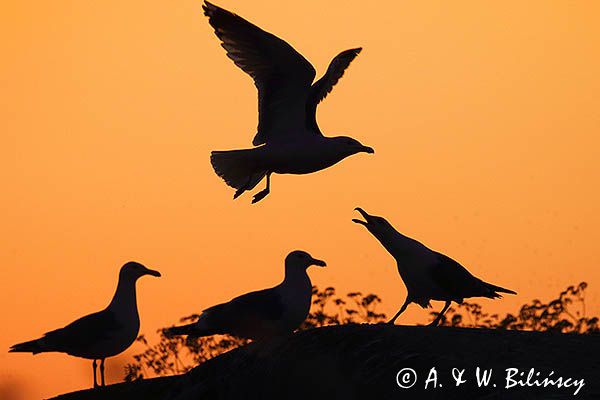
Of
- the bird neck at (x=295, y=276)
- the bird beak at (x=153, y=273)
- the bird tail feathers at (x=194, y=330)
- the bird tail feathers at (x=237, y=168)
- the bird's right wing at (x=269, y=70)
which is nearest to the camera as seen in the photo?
the bird tail feathers at (x=194, y=330)

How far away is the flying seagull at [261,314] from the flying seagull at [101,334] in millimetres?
1440

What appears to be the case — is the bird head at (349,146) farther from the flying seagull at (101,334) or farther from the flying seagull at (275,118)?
the flying seagull at (101,334)

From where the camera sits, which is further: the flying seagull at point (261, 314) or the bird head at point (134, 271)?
the bird head at point (134, 271)

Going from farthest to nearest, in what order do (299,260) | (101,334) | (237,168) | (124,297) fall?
(124,297) → (237,168) → (101,334) → (299,260)

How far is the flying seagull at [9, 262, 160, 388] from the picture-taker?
16406 millimetres

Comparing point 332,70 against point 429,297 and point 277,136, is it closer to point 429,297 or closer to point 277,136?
point 277,136

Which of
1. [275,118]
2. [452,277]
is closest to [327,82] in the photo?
[275,118]

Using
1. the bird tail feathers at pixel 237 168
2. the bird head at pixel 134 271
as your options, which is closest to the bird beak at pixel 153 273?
the bird head at pixel 134 271

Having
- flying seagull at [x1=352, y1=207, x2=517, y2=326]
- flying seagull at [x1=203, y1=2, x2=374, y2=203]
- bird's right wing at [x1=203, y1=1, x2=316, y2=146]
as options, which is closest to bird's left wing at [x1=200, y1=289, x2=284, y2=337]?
flying seagull at [x1=352, y1=207, x2=517, y2=326]

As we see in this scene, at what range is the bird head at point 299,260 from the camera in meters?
15.8

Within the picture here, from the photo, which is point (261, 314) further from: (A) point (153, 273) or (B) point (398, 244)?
(A) point (153, 273)

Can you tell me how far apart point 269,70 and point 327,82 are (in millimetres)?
1446

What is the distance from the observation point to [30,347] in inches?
683

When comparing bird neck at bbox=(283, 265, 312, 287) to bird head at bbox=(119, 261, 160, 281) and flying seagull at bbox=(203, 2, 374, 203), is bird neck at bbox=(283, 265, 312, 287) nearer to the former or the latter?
flying seagull at bbox=(203, 2, 374, 203)
